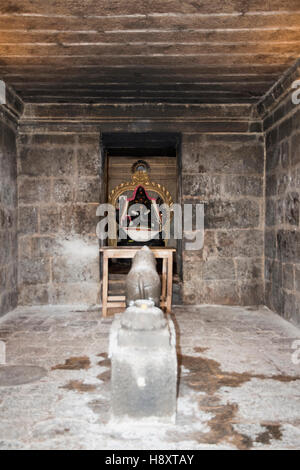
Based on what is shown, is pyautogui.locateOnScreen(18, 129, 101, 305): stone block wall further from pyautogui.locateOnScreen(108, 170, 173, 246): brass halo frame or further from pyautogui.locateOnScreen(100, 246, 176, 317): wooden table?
pyautogui.locateOnScreen(108, 170, 173, 246): brass halo frame

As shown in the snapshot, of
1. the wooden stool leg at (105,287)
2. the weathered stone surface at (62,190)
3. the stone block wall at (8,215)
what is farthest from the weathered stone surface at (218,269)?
the stone block wall at (8,215)

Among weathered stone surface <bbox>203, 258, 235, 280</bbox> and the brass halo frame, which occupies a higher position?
the brass halo frame

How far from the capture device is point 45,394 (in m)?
2.96

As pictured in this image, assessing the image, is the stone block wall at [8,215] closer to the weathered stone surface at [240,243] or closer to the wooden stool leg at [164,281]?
the wooden stool leg at [164,281]

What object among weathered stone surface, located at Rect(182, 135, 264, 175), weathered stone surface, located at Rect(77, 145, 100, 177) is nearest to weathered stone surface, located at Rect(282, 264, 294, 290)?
weathered stone surface, located at Rect(182, 135, 264, 175)

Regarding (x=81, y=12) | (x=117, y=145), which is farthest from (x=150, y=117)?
(x=81, y=12)

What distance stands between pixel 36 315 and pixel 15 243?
126 cm

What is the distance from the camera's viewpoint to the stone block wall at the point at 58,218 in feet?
20.7

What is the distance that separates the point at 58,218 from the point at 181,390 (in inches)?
158

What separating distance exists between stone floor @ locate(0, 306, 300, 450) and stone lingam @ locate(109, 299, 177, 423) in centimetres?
10

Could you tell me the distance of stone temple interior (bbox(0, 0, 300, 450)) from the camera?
2787 mm

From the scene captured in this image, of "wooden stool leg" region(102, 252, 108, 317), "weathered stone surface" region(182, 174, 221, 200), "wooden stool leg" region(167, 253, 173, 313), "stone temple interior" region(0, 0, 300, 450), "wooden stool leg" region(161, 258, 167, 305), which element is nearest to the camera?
"stone temple interior" region(0, 0, 300, 450)

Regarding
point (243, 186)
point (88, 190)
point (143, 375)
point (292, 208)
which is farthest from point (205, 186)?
point (143, 375)

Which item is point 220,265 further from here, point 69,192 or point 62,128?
point 62,128
